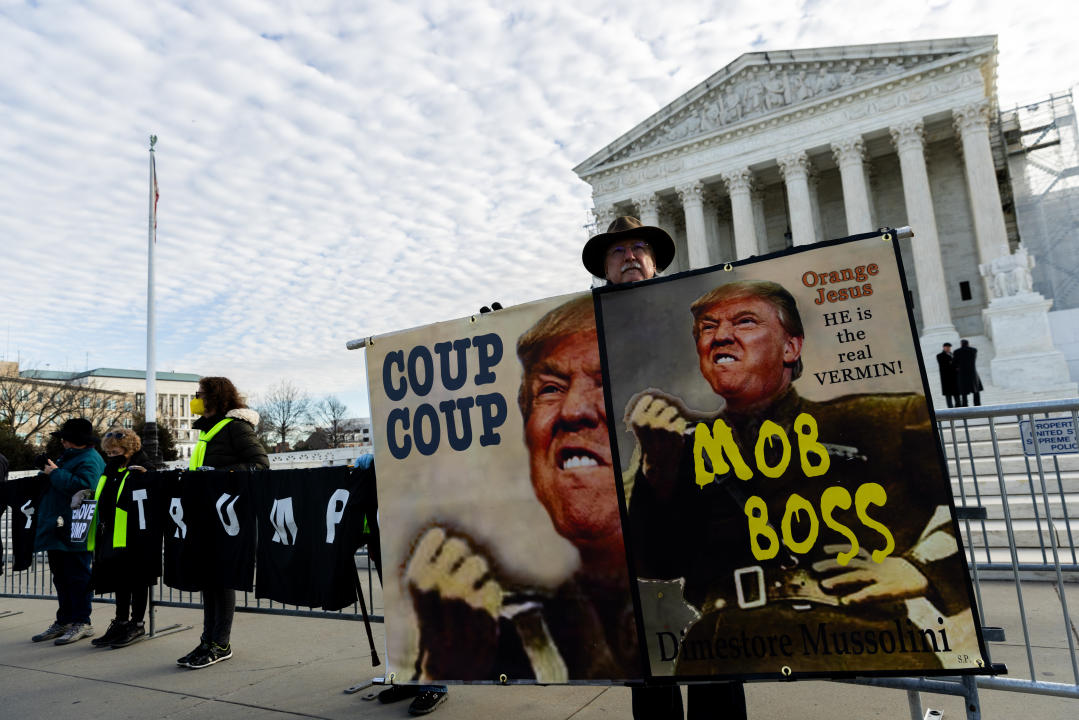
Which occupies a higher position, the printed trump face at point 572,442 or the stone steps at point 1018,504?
the printed trump face at point 572,442

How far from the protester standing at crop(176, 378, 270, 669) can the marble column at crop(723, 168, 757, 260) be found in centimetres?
2788

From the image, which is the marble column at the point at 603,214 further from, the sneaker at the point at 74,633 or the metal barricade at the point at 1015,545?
the sneaker at the point at 74,633

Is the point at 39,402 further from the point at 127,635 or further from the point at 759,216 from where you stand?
the point at 127,635

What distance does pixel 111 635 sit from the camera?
19.9ft

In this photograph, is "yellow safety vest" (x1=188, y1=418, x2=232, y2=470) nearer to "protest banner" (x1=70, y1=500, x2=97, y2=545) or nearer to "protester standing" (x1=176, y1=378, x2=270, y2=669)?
"protester standing" (x1=176, y1=378, x2=270, y2=669)

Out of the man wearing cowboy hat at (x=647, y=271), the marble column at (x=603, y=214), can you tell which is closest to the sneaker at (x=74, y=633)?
the man wearing cowboy hat at (x=647, y=271)

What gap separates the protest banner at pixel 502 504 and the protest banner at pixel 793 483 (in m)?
0.20

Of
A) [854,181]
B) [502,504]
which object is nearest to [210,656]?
[502,504]

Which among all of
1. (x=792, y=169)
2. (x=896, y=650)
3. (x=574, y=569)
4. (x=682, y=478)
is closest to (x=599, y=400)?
(x=682, y=478)

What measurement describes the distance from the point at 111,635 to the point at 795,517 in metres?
6.46

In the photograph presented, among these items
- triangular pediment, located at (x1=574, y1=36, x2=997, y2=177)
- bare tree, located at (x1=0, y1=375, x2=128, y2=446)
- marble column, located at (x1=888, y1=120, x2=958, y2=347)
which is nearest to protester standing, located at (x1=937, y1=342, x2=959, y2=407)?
marble column, located at (x1=888, y1=120, x2=958, y2=347)

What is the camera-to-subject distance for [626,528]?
2652mm

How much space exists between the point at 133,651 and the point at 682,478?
5692 millimetres

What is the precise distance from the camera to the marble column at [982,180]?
2458cm
